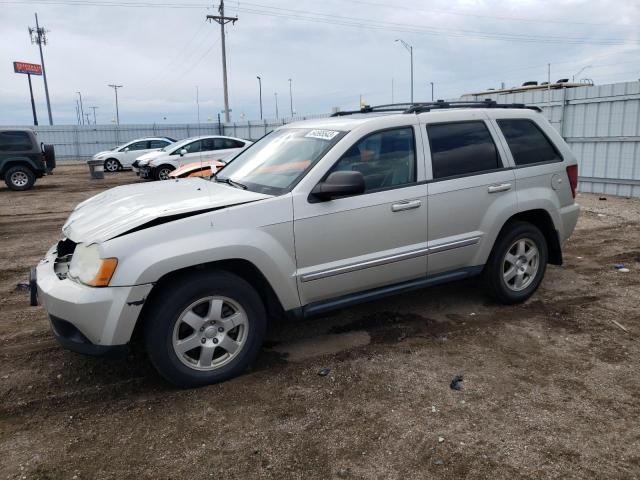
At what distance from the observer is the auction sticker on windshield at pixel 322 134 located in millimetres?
4135

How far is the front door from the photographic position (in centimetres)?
379

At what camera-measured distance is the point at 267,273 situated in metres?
3.63

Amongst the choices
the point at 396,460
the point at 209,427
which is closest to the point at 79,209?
the point at 209,427

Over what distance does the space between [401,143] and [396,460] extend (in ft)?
8.16

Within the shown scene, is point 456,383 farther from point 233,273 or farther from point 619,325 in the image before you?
point 619,325

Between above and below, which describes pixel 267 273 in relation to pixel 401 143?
below

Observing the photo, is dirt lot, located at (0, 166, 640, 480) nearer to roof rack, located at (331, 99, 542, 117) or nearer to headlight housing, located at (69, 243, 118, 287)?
headlight housing, located at (69, 243, 118, 287)

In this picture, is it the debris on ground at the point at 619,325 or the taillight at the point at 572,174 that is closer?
the debris on ground at the point at 619,325

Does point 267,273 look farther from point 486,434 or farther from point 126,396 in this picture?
point 486,434

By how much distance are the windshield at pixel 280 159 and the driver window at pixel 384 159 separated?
0.61 ft

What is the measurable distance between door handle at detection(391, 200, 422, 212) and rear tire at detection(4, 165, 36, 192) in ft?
50.6

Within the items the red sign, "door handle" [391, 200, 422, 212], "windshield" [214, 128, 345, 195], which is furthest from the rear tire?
the red sign

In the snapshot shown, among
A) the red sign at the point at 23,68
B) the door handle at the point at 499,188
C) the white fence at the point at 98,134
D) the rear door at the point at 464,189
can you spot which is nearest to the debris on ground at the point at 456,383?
the rear door at the point at 464,189

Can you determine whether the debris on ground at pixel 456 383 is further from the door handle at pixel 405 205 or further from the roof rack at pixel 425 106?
the roof rack at pixel 425 106
